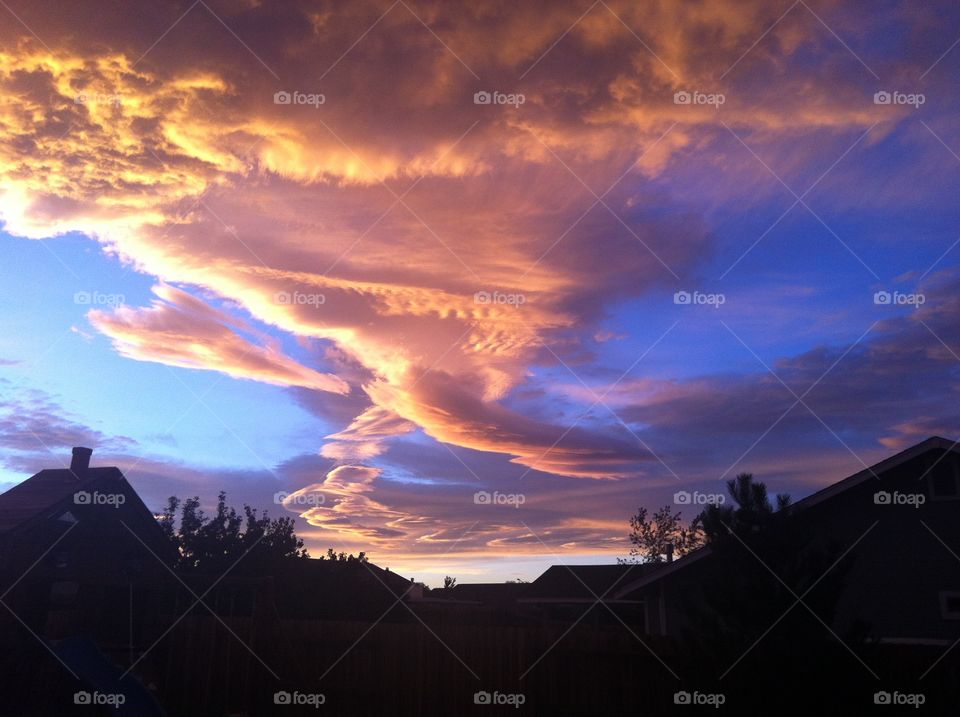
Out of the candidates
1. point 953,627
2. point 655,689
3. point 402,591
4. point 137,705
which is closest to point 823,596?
point 655,689

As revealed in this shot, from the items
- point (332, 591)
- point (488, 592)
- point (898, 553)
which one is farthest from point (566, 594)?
point (898, 553)

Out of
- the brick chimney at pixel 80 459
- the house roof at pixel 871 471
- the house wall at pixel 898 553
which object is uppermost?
the brick chimney at pixel 80 459

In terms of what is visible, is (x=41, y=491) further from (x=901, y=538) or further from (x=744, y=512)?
(x=901, y=538)

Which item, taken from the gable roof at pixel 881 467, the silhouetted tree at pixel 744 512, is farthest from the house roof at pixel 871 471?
the silhouetted tree at pixel 744 512

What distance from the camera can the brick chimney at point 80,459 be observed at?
2820 centimetres

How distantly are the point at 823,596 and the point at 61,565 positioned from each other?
75.8 ft

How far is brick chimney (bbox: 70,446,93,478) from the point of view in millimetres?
28203

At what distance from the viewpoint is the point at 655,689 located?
537 inches

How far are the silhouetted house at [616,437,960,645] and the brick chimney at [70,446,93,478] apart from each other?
75.6 feet

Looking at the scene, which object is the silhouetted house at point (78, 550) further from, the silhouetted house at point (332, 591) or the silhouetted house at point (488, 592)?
the silhouetted house at point (488, 592)

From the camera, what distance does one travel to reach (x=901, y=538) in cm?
1602

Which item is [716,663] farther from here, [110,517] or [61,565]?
A: [110,517]

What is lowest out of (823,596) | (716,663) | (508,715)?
(508,715)

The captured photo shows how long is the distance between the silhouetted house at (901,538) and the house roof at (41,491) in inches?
796
